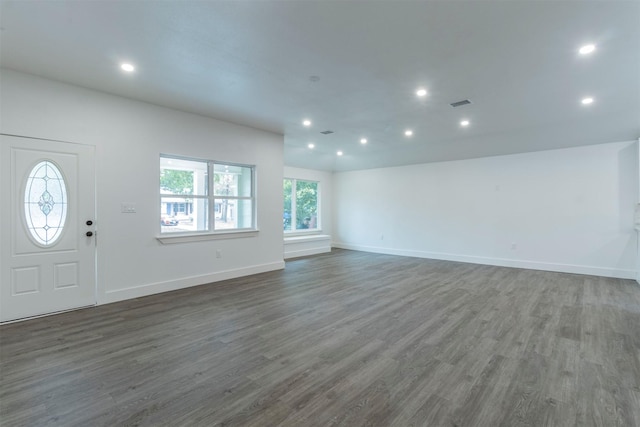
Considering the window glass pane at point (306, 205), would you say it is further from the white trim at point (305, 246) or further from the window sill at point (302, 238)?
the white trim at point (305, 246)

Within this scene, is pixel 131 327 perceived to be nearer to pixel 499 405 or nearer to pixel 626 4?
pixel 499 405

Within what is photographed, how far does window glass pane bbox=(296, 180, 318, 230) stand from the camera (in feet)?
29.7

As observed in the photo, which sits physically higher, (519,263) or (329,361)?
(519,263)

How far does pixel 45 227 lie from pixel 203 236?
6.45ft

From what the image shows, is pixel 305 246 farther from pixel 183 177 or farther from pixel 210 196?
pixel 183 177

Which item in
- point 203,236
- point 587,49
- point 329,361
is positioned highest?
point 587,49

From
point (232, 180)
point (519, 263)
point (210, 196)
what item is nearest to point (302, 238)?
point (232, 180)

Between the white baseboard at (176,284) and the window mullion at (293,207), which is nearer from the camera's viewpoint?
the white baseboard at (176,284)

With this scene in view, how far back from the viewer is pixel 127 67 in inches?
126

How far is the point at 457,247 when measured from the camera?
24.1ft

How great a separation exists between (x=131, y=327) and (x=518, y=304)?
15.8 feet

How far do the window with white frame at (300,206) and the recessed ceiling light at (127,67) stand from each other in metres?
5.47

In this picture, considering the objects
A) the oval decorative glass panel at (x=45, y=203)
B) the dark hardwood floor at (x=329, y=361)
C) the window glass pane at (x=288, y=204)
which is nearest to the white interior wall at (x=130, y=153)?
the oval decorative glass panel at (x=45, y=203)

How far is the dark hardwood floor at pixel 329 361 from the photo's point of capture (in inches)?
73.0
